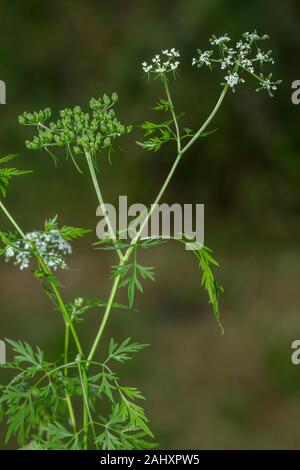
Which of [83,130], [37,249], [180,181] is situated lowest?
[37,249]

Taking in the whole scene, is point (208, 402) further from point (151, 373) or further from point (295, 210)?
point (295, 210)

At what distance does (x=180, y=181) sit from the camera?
3.77 meters

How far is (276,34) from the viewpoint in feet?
11.7

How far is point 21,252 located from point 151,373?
2.45 metres

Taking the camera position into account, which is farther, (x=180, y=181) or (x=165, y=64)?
(x=180, y=181)

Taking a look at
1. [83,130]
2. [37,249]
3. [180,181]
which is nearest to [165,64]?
[83,130]

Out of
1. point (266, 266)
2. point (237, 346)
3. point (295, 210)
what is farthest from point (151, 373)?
point (295, 210)

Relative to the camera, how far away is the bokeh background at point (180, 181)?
340cm

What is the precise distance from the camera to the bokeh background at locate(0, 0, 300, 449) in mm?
3402

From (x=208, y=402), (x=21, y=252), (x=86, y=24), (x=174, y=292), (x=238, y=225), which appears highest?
(x=86, y=24)

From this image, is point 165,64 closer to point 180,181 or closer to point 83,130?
point 83,130

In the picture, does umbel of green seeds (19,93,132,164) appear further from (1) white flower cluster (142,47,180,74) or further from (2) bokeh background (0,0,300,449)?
(2) bokeh background (0,0,300,449)

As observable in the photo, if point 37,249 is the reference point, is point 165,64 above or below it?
above
